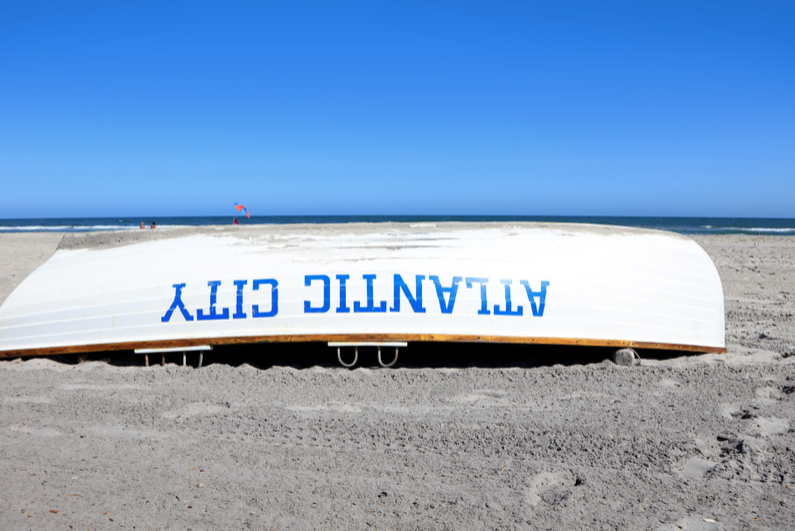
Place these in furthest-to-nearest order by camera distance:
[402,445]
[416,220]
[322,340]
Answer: [416,220] < [322,340] < [402,445]

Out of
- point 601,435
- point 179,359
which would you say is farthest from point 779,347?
point 179,359

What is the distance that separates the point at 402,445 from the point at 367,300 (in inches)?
59.3

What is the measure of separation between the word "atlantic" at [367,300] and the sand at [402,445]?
51 centimetres

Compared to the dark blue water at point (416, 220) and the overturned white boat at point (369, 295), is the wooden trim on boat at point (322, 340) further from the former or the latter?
the dark blue water at point (416, 220)

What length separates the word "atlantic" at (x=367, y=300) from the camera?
4.39 m

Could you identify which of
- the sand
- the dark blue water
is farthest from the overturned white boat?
the dark blue water

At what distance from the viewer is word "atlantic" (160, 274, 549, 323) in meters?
4.39

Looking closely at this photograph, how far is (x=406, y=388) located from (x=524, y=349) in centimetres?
156

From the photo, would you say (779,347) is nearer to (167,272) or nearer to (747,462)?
(747,462)

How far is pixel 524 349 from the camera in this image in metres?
5.09

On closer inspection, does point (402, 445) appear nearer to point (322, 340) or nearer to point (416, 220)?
point (322, 340)

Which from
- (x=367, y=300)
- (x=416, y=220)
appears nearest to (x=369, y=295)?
(x=367, y=300)

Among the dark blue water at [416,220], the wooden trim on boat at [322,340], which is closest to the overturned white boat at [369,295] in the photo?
the wooden trim on boat at [322,340]

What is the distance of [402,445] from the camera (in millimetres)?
3178
